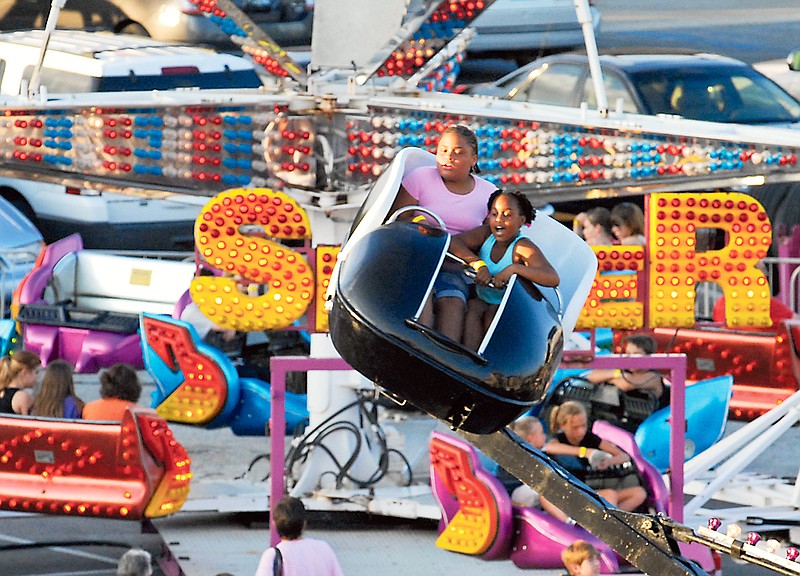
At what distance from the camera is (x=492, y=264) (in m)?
7.18

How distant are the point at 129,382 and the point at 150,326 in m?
1.80

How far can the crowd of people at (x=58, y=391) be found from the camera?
10859 millimetres

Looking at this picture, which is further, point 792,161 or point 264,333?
point 264,333

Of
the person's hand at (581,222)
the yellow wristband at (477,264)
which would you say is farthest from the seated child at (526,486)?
the yellow wristband at (477,264)

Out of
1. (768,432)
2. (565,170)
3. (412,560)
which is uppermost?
(565,170)

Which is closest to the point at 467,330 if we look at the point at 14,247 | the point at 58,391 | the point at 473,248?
the point at 473,248

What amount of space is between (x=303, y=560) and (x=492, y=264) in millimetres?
2122

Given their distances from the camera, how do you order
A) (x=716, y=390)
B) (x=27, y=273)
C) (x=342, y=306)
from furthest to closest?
1. (x=27, y=273)
2. (x=716, y=390)
3. (x=342, y=306)

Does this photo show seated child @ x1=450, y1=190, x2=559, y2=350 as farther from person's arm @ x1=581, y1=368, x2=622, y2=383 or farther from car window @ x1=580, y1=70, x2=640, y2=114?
car window @ x1=580, y1=70, x2=640, y2=114

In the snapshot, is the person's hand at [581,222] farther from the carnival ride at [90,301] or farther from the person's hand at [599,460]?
the carnival ride at [90,301]

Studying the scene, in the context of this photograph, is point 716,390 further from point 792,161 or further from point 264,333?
point 264,333

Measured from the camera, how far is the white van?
17781 mm

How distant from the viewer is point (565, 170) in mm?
11273

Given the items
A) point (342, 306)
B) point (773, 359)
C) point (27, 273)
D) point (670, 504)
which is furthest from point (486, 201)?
point (27, 273)
